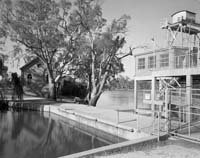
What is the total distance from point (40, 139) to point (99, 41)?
39.5 ft

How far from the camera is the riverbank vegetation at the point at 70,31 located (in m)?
19.6

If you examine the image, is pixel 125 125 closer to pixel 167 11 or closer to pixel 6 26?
pixel 167 11

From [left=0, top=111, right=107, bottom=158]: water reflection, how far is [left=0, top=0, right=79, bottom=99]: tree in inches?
377

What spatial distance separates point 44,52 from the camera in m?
22.8

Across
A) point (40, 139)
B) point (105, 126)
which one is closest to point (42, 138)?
point (40, 139)

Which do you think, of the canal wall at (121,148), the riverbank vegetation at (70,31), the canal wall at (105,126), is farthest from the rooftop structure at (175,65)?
the riverbank vegetation at (70,31)

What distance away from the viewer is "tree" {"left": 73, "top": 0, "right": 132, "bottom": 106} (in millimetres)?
19719

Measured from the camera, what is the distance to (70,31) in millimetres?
22172

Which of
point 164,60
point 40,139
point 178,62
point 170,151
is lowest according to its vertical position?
point 40,139

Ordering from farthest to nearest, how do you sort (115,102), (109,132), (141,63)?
(115,102) → (141,63) → (109,132)

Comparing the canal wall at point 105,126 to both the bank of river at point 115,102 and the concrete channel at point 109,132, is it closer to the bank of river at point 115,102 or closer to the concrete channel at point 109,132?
the concrete channel at point 109,132

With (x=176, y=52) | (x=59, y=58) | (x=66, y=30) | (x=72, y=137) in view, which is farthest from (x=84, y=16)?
(x=72, y=137)

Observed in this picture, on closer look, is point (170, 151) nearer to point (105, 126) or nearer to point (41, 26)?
point (105, 126)

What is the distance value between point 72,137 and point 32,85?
2216 cm
